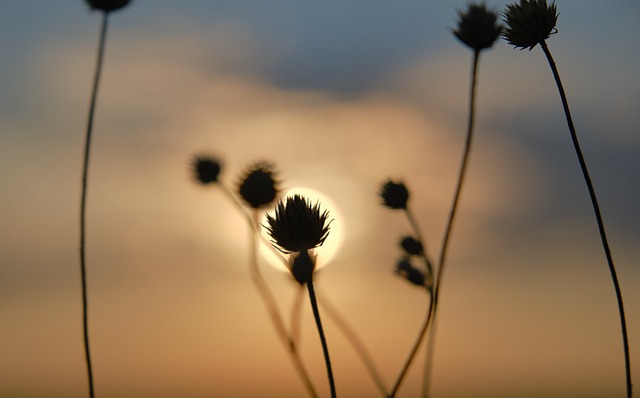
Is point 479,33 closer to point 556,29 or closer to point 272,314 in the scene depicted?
point 556,29

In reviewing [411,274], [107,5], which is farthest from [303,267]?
[107,5]

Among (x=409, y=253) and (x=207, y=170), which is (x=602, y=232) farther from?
(x=207, y=170)

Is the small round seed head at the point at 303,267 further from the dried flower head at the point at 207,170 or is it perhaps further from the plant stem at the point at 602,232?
the dried flower head at the point at 207,170

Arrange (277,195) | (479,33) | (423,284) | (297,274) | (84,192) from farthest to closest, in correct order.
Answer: (277,195), (423,284), (479,33), (297,274), (84,192)

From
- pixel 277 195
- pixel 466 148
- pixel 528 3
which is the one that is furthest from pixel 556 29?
pixel 277 195

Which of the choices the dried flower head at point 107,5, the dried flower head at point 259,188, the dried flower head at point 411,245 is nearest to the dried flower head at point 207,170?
the dried flower head at point 259,188
